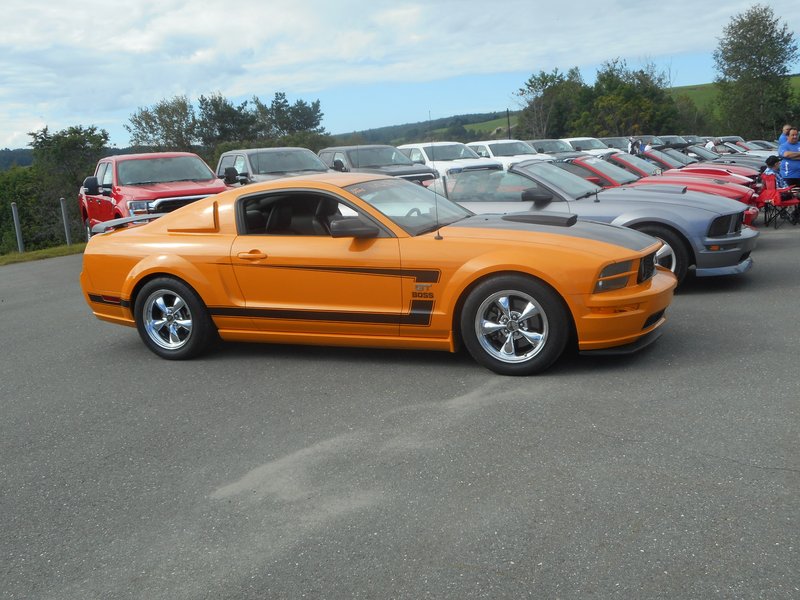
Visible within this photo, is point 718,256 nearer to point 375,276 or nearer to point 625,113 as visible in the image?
point 375,276

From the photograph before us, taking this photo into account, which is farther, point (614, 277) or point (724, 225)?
point (724, 225)

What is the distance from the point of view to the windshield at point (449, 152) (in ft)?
72.8

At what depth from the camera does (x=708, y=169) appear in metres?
16.5

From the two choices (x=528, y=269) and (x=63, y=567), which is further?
(x=528, y=269)

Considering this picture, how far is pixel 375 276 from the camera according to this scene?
630 centimetres

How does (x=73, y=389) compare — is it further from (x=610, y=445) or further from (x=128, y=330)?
(x=610, y=445)

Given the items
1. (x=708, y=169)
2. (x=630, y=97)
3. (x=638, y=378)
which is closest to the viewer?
(x=638, y=378)

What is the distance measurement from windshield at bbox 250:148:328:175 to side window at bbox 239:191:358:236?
9.47 meters

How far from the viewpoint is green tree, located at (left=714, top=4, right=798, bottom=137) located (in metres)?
60.6

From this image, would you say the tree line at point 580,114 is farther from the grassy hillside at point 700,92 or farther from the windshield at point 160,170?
the windshield at point 160,170

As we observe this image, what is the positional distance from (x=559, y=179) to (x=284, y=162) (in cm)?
769

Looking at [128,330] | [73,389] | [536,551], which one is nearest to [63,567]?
[536,551]

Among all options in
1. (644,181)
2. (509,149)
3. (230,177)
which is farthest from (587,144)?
(644,181)

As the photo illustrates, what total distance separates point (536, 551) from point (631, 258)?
9.87 feet
